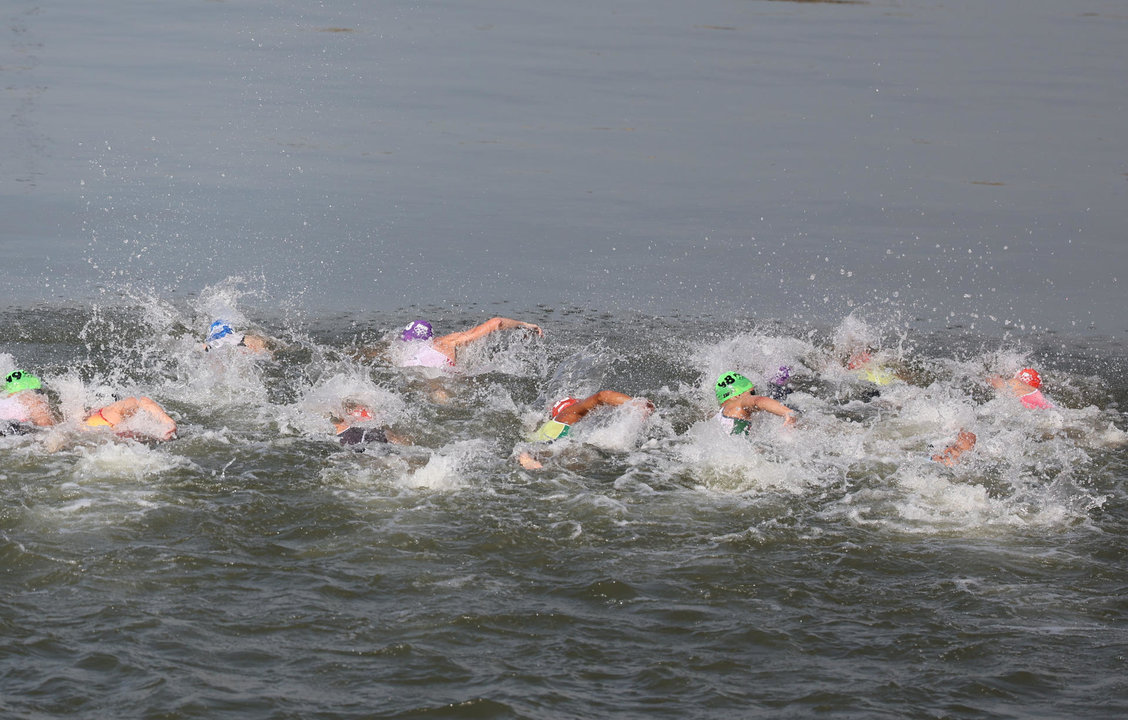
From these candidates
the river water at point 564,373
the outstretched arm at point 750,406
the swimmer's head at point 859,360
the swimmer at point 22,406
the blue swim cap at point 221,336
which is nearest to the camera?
the river water at point 564,373

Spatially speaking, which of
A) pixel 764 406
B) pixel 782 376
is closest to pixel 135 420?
pixel 764 406

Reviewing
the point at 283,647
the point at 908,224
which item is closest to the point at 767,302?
the point at 908,224

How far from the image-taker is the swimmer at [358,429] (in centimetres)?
1043

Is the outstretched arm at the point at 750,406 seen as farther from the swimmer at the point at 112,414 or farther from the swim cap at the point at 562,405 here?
the swimmer at the point at 112,414

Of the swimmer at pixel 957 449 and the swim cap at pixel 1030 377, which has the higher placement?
the swim cap at pixel 1030 377

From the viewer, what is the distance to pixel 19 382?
10.9 meters

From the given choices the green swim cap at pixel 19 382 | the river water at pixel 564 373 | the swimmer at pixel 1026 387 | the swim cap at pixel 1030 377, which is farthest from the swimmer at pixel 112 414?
the swim cap at pixel 1030 377

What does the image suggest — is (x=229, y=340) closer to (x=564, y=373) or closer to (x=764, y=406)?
(x=564, y=373)

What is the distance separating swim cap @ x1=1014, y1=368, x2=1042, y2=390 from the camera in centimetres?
1245

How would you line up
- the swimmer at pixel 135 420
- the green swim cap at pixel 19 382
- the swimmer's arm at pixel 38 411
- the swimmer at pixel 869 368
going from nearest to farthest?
the swimmer at pixel 135 420 → the swimmer's arm at pixel 38 411 → the green swim cap at pixel 19 382 → the swimmer at pixel 869 368

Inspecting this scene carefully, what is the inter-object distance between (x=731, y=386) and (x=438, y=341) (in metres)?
3.33

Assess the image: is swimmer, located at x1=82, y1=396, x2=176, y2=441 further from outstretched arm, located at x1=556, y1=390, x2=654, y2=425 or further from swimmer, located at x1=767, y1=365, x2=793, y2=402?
swimmer, located at x1=767, y1=365, x2=793, y2=402

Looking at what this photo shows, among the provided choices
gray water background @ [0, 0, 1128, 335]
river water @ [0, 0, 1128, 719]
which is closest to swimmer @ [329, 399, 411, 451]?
river water @ [0, 0, 1128, 719]

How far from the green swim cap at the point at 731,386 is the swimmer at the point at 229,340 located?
4.80 m
